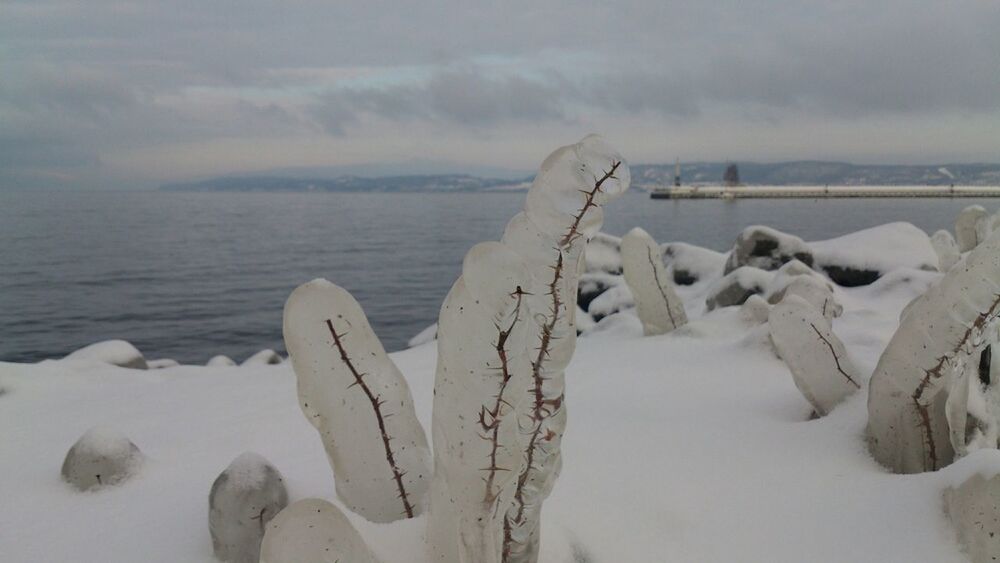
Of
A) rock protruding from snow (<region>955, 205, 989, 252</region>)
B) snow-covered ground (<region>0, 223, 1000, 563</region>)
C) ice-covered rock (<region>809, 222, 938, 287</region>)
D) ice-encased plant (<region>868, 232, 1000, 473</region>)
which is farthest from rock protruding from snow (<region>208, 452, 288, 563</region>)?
ice-covered rock (<region>809, 222, 938, 287</region>)

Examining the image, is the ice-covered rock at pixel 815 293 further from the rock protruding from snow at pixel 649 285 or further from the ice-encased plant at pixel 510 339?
the ice-encased plant at pixel 510 339

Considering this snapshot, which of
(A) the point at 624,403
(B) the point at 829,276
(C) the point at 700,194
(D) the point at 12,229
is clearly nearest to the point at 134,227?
(D) the point at 12,229

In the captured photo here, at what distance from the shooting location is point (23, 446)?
3.32 m

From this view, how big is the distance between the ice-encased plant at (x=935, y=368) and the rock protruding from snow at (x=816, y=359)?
13.3 inches

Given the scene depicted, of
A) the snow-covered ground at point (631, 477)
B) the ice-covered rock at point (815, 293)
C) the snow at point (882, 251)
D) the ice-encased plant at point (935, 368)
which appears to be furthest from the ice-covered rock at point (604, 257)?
the ice-encased plant at point (935, 368)

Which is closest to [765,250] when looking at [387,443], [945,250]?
[945,250]

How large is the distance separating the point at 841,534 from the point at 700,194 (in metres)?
84.2

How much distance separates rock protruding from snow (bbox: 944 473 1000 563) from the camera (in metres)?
1.93

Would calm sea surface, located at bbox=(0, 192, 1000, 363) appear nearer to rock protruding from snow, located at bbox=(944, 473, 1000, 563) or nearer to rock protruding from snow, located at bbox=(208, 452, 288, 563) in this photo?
rock protruding from snow, located at bbox=(208, 452, 288, 563)

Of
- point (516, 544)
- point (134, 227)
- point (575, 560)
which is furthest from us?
point (134, 227)

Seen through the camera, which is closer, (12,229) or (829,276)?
(829,276)

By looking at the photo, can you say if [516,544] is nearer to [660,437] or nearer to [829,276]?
[660,437]

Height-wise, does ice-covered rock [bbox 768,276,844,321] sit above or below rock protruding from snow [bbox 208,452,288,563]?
above

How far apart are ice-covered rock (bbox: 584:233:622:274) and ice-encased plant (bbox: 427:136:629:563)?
9.70 metres
